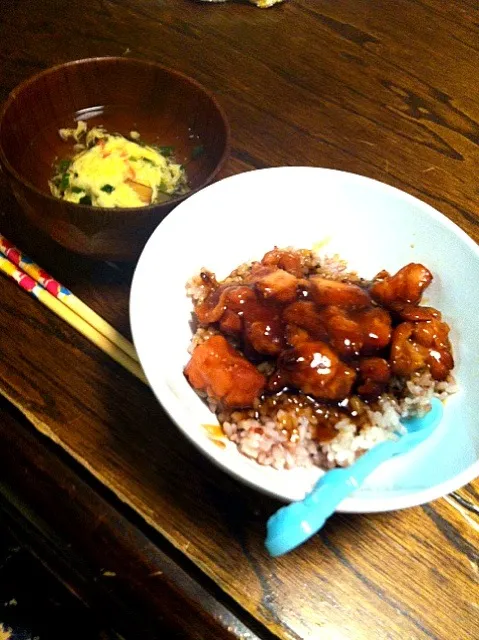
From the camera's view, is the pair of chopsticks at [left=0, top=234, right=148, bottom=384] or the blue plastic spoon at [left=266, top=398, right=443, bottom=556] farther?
the pair of chopsticks at [left=0, top=234, right=148, bottom=384]

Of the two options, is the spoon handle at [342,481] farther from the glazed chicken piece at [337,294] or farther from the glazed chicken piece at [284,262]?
the glazed chicken piece at [284,262]

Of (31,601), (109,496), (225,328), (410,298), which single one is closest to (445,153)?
(410,298)

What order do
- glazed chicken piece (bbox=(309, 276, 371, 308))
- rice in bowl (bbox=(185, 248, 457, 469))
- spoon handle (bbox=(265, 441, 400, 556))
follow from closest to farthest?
spoon handle (bbox=(265, 441, 400, 556))
rice in bowl (bbox=(185, 248, 457, 469))
glazed chicken piece (bbox=(309, 276, 371, 308))

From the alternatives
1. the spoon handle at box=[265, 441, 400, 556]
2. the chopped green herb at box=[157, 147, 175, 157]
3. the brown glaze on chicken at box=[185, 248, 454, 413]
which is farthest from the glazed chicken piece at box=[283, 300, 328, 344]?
the chopped green herb at box=[157, 147, 175, 157]

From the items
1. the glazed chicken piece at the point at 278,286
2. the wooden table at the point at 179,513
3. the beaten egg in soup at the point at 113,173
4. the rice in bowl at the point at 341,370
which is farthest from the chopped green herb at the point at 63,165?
the glazed chicken piece at the point at 278,286

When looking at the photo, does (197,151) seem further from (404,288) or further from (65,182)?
(404,288)

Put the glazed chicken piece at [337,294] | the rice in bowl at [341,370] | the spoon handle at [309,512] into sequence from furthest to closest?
the glazed chicken piece at [337,294] < the rice in bowl at [341,370] < the spoon handle at [309,512]

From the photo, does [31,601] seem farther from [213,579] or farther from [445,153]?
[445,153]

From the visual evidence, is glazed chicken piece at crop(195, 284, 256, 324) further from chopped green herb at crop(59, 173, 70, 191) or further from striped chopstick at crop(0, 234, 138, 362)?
chopped green herb at crop(59, 173, 70, 191)
